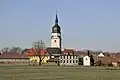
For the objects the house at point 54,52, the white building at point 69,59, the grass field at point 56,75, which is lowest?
the grass field at point 56,75

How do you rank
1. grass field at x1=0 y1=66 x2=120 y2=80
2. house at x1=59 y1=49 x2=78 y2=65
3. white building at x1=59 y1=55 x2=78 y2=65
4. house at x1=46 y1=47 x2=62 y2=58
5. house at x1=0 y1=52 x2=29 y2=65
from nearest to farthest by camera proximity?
1. grass field at x1=0 y1=66 x2=120 y2=80
2. white building at x1=59 y1=55 x2=78 y2=65
3. house at x1=59 y1=49 x2=78 y2=65
4. house at x1=0 y1=52 x2=29 y2=65
5. house at x1=46 y1=47 x2=62 y2=58

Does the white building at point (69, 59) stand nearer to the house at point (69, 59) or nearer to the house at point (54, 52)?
the house at point (69, 59)

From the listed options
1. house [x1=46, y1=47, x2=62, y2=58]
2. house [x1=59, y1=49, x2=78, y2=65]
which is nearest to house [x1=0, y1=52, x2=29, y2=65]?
house [x1=46, y1=47, x2=62, y2=58]

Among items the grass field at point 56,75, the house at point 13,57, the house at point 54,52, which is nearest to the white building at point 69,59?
the house at point 13,57

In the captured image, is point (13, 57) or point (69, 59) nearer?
point (69, 59)

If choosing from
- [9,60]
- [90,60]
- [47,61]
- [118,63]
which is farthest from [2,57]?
[118,63]

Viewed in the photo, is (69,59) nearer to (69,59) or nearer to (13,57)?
(69,59)

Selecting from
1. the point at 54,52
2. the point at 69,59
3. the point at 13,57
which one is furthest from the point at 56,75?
the point at 54,52

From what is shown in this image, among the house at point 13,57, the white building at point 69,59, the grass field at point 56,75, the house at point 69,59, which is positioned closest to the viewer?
the grass field at point 56,75

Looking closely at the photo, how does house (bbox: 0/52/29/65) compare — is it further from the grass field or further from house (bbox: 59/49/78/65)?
the grass field

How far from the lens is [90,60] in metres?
145

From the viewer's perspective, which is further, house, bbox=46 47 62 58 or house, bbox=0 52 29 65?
house, bbox=46 47 62 58

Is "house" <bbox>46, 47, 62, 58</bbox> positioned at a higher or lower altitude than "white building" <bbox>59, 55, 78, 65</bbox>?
higher

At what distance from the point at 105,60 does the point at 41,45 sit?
25917 millimetres
